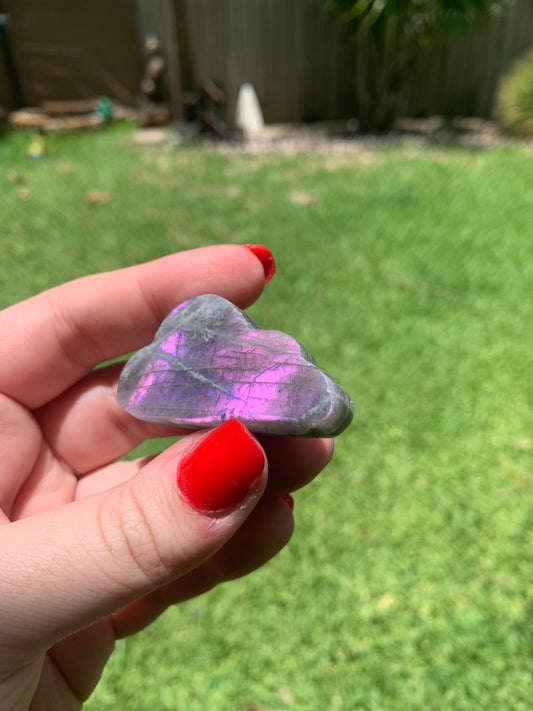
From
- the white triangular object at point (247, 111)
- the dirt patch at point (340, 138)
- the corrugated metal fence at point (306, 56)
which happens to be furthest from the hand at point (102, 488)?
the corrugated metal fence at point (306, 56)

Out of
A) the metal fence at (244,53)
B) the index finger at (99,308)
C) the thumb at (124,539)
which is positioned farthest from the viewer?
the metal fence at (244,53)

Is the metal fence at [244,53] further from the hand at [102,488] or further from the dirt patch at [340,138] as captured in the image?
the hand at [102,488]

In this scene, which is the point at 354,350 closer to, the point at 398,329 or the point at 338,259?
the point at 398,329

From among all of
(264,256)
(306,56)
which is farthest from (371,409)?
(306,56)

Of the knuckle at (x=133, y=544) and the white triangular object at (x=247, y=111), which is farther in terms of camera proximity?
the white triangular object at (x=247, y=111)

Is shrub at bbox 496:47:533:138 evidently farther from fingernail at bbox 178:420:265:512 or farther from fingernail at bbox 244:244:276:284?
fingernail at bbox 178:420:265:512

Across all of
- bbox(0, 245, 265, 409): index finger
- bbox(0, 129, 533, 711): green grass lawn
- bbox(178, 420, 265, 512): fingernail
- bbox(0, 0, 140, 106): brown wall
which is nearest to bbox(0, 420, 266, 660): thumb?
bbox(178, 420, 265, 512): fingernail
